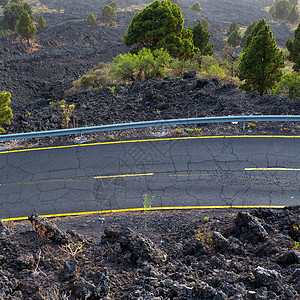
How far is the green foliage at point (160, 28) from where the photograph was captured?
27.1 meters

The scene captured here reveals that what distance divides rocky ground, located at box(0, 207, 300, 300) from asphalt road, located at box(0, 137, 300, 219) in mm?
1847

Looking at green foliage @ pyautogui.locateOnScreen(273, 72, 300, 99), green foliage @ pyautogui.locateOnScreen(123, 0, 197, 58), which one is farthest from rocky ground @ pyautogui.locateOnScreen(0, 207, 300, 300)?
green foliage @ pyautogui.locateOnScreen(123, 0, 197, 58)

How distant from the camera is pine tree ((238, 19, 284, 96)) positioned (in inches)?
750

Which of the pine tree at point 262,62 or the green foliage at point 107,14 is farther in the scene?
the green foliage at point 107,14

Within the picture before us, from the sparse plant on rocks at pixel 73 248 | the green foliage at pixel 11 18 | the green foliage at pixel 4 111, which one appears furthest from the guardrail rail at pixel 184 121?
the green foliage at pixel 11 18

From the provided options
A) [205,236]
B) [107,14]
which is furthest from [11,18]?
[205,236]

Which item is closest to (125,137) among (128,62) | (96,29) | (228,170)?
(228,170)

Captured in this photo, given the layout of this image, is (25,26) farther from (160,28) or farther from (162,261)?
(162,261)

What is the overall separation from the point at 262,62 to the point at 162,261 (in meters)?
16.2

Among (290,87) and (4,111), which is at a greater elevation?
(290,87)

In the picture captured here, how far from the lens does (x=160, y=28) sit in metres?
27.0

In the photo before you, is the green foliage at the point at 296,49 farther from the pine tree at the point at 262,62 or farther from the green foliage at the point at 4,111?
the green foliage at the point at 4,111

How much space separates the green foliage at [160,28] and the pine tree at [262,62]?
874 centimetres

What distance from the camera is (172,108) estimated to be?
1867 centimetres
